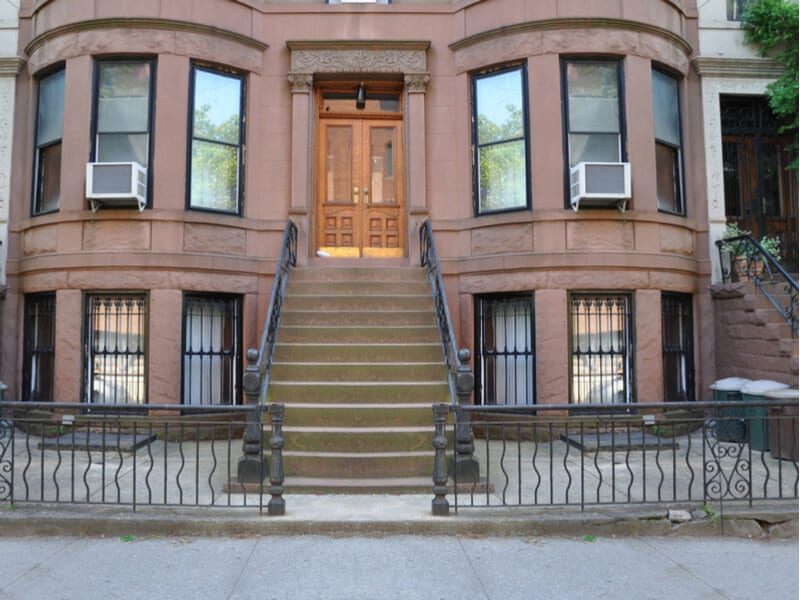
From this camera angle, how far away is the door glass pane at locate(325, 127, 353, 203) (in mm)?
10523

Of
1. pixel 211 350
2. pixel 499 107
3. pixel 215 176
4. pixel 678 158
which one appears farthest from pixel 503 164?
pixel 211 350

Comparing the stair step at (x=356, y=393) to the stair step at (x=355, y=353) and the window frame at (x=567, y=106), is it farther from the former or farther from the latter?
the window frame at (x=567, y=106)

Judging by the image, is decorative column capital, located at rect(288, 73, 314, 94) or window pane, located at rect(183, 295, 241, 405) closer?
window pane, located at rect(183, 295, 241, 405)

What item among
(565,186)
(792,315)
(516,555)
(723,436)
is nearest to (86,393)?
(516,555)

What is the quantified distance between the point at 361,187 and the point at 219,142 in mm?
2379

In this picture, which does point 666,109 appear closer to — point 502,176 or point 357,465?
point 502,176

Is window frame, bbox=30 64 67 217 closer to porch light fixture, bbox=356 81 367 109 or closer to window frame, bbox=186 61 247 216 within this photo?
window frame, bbox=186 61 247 216

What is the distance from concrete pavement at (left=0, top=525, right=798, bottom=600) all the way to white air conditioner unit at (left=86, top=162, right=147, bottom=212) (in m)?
5.12

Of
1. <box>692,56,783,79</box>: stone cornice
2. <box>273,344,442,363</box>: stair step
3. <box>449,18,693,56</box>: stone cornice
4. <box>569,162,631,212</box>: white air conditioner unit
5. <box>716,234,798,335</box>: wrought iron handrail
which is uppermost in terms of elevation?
<box>449,18,693,56</box>: stone cornice

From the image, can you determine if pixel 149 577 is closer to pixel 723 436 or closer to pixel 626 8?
pixel 723 436

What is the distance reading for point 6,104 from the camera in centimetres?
1011

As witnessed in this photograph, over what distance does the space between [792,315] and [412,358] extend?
16.6ft

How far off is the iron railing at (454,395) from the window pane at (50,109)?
6.26 m

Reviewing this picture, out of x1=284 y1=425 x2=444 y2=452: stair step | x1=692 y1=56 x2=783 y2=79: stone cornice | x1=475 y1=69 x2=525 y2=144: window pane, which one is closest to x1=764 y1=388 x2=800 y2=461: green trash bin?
x1=284 y1=425 x2=444 y2=452: stair step
